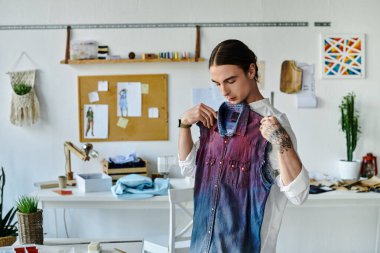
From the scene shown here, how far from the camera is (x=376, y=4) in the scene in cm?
405

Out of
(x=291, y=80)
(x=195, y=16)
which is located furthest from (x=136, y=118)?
(x=291, y=80)

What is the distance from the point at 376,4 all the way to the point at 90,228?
10.2 ft

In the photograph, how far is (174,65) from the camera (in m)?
4.07

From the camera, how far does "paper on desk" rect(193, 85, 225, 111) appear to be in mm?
4039

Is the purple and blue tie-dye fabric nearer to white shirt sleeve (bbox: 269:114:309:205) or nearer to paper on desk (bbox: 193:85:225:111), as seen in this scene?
white shirt sleeve (bbox: 269:114:309:205)

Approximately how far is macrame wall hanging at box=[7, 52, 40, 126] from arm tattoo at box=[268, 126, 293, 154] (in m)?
3.08

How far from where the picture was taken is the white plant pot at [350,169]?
3.92 m

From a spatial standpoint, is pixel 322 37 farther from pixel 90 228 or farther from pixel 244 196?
pixel 244 196

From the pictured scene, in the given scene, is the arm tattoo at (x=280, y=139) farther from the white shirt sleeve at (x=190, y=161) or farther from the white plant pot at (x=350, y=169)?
the white plant pot at (x=350, y=169)

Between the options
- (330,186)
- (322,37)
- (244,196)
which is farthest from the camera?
(322,37)

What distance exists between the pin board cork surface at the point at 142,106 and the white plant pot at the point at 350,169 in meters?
1.51

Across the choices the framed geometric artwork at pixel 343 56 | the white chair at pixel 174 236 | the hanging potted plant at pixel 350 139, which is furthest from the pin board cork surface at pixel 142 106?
the hanging potted plant at pixel 350 139

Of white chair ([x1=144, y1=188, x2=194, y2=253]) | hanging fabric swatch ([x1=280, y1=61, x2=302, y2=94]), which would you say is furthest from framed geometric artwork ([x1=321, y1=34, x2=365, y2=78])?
white chair ([x1=144, y1=188, x2=194, y2=253])

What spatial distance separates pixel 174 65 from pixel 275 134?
2778 millimetres
